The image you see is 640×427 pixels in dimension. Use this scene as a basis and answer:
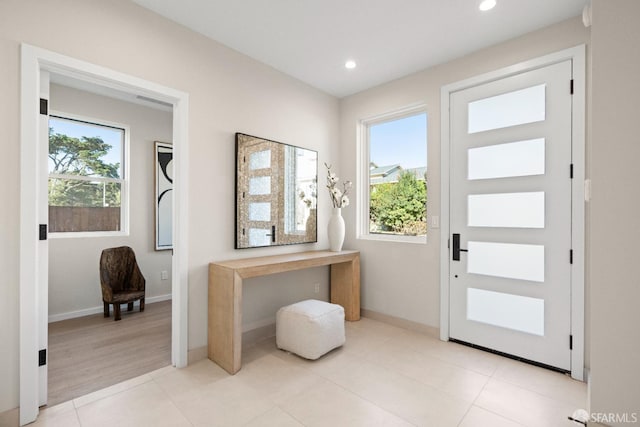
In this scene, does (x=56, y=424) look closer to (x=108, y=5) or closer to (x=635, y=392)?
(x=108, y=5)

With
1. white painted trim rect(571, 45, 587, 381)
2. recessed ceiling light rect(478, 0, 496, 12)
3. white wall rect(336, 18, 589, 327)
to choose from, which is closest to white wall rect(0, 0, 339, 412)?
white wall rect(336, 18, 589, 327)

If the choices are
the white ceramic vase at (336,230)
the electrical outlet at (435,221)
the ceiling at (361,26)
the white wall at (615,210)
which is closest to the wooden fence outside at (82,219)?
the ceiling at (361,26)

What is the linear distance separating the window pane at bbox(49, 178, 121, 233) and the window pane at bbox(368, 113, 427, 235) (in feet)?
11.1

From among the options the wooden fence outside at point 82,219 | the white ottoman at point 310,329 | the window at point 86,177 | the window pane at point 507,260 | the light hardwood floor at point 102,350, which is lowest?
the light hardwood floor at point 102,350

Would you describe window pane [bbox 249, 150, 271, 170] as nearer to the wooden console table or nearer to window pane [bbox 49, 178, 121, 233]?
the wooden console table

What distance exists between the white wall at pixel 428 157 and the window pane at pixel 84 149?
2996 millimetres

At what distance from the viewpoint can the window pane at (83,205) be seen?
3.54 metres

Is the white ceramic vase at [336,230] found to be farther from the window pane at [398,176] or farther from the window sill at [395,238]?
the window pane at [398,176]

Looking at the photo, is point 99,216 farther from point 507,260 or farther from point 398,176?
point 507,260

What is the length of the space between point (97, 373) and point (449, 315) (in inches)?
122

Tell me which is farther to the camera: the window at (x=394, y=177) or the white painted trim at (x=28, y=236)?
the window at (x=394, y=177)

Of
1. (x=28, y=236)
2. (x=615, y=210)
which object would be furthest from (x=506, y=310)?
(x=28, y=236)

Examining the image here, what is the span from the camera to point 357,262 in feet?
11.8

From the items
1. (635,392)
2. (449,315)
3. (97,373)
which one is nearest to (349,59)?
(449,315)
